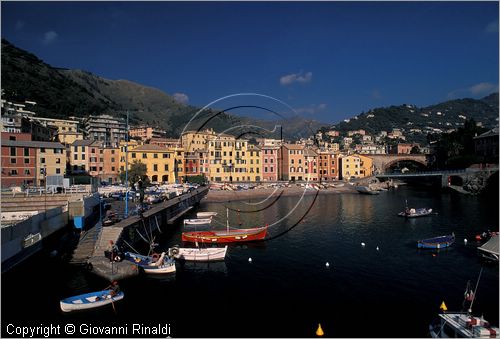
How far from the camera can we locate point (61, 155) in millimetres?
63250

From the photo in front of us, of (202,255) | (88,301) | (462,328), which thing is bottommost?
(88,301)

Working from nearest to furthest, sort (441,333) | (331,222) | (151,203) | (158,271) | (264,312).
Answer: (441,333) → (264,312) → (158,271) → (331,222) → (151,203)

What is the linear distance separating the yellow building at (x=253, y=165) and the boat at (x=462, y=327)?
83.8 meters

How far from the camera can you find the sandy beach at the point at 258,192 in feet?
266

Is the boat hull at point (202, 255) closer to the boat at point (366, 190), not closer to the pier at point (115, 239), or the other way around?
the pier at point (115, 239)

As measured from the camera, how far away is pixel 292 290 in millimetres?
25969

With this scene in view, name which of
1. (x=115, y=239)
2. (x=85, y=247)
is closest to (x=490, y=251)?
(x=115, y=239)

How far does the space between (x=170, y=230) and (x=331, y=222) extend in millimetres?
22646

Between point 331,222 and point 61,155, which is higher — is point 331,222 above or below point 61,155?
below

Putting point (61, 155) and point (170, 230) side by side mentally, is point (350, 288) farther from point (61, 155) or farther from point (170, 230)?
point (61, 155)

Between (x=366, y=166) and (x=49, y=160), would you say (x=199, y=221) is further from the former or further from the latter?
(x=366, y=166)

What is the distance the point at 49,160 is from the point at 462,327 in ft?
207

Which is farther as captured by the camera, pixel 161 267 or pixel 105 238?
pixel 105 238

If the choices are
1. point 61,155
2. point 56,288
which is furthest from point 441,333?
point 61,155
